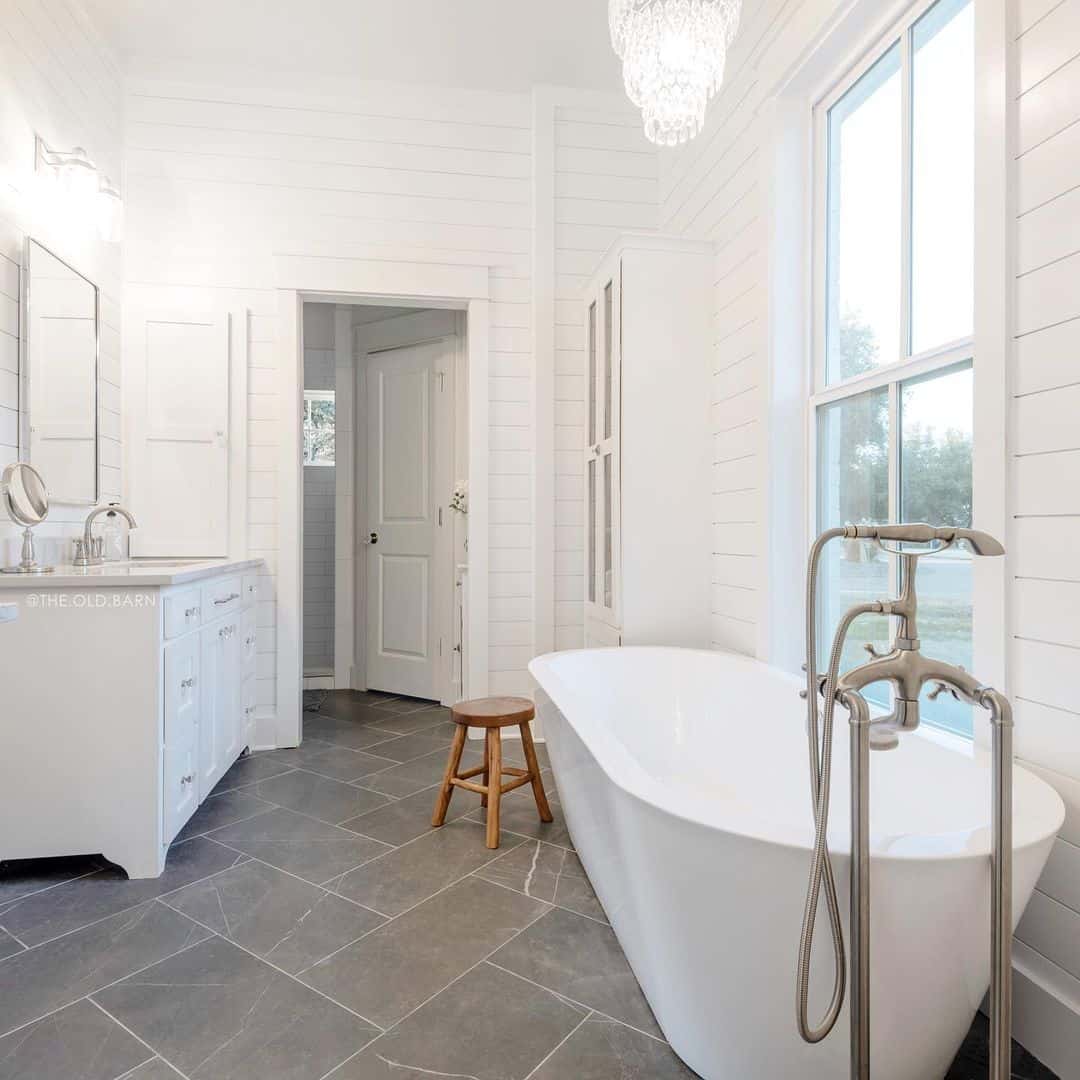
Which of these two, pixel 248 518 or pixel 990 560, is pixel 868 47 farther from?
pixel 248 518

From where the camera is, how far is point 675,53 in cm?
179

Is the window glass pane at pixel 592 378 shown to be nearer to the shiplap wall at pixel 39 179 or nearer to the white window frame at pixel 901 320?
the white window frame at pixel 901 320

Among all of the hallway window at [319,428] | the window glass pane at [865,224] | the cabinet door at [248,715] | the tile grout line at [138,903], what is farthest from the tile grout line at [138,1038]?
the hallway window at [319,428]

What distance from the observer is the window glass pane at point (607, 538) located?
3105mm

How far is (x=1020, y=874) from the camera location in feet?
3.59

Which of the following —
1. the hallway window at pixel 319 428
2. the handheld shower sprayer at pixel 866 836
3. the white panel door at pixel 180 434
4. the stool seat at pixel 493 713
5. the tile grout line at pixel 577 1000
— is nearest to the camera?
the handheld shower sprayer at pixel 866 836

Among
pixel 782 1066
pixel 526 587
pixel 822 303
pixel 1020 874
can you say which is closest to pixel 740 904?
pixel 782 1066

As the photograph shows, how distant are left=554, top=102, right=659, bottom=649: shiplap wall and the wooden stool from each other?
1065 millimetres

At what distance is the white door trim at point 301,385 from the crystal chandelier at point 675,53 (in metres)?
1.84

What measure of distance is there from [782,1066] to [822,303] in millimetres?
2142

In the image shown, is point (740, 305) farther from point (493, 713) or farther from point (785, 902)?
point (785, 902)

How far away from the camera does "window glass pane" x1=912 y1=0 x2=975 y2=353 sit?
5.75 feet

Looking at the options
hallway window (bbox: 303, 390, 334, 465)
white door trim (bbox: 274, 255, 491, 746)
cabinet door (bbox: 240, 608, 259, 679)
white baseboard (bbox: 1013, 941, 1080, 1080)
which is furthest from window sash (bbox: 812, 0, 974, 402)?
hallway window (bbox: 303, 390, 334, 465)

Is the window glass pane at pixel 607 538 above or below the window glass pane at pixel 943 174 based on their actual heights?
below
